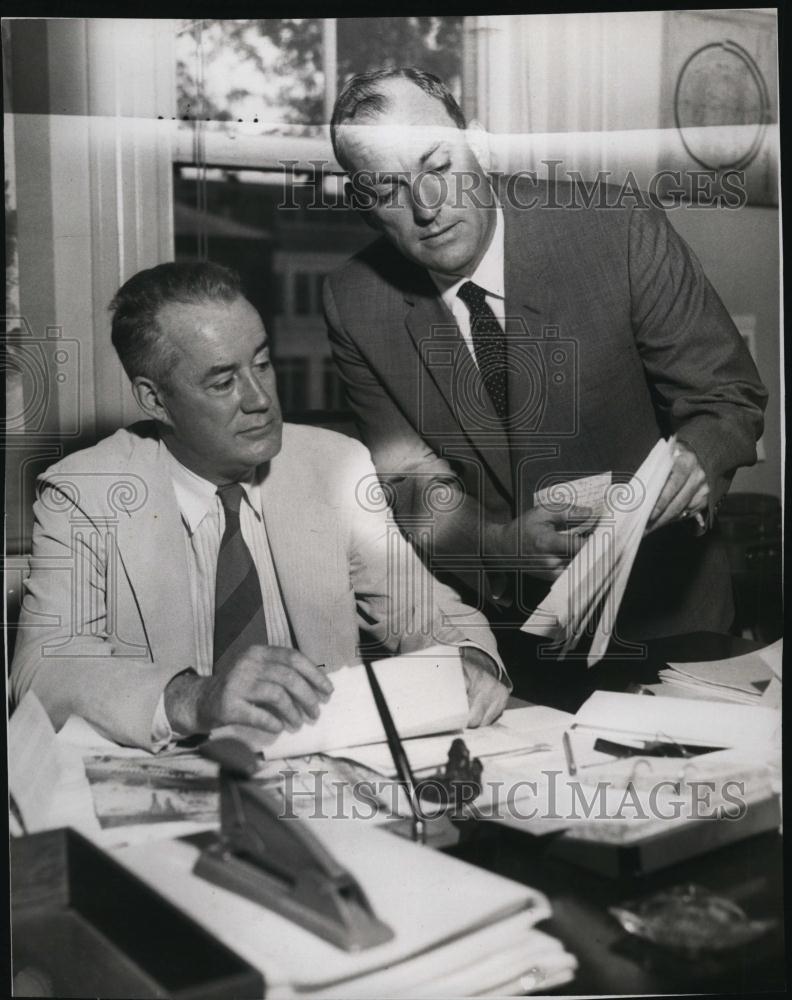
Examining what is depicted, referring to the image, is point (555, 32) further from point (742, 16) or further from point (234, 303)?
point (234, 303)

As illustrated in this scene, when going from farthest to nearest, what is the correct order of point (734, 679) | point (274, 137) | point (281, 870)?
point (734, 679) → point (274, 137) → point (281, 870)

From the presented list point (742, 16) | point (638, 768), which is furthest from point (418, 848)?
point (742, 16)

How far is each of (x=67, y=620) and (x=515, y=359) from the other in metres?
1.03

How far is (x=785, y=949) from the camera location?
2059 mm

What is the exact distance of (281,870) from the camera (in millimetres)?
1836

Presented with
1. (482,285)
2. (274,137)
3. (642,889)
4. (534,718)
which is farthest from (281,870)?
(274,137)

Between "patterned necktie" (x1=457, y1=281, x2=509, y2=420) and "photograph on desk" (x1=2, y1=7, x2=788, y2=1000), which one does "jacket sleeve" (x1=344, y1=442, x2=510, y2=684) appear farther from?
"patterned necktie" (x1=457, y1=281, x2=509, y2=420)

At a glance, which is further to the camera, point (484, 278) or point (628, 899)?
point (484, 278)

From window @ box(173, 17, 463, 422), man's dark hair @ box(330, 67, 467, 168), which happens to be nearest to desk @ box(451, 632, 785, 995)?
window @ box(173, 17, 463, 422)

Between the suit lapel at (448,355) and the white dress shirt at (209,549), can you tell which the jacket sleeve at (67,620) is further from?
the suit lapel at (448,355)

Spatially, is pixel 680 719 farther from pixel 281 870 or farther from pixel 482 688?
pixel 281 870

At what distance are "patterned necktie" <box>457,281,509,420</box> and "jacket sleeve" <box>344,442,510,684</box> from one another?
0.29 meters

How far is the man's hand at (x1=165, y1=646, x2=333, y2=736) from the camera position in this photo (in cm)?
195

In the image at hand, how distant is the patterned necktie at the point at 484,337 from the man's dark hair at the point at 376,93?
0.33 m
